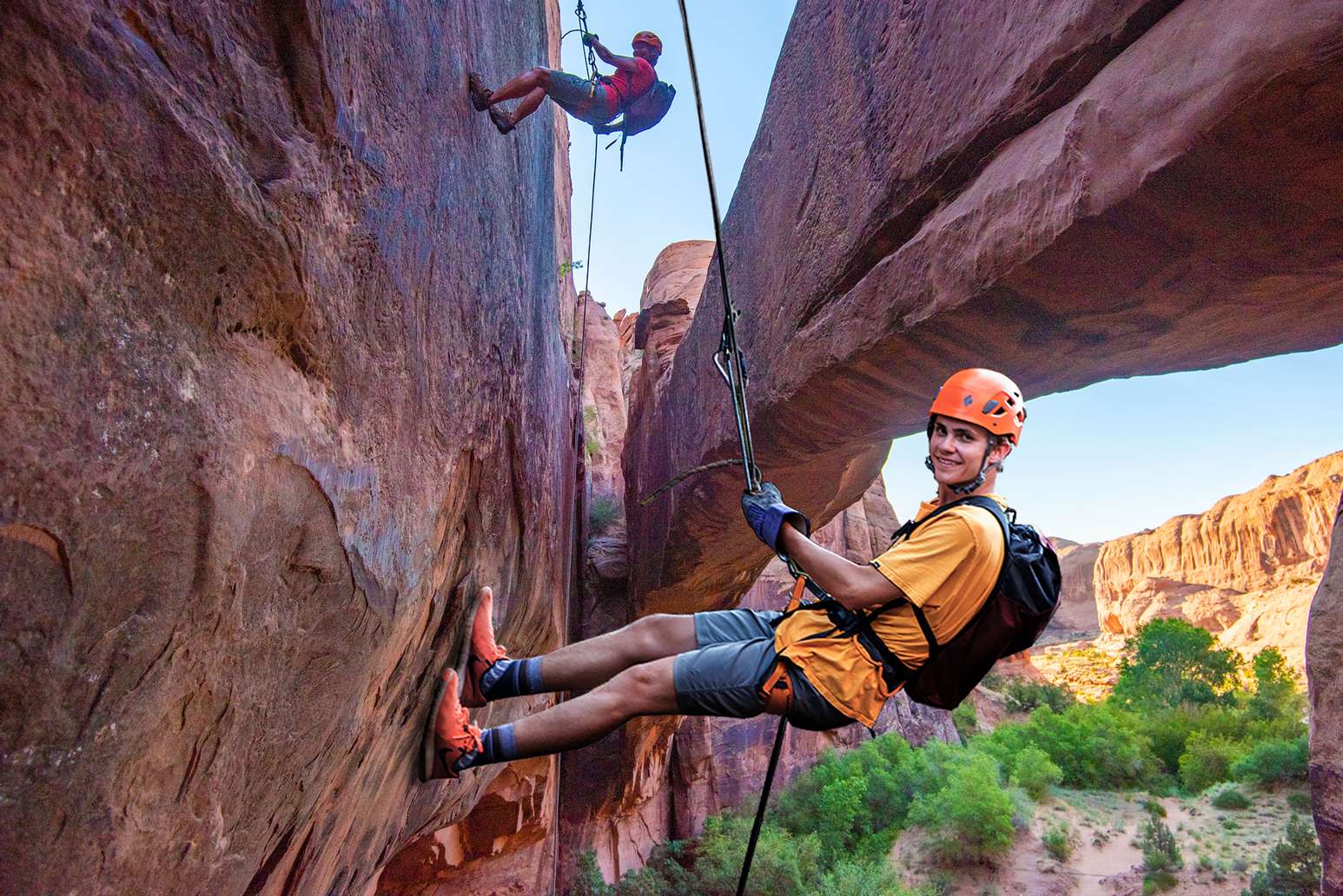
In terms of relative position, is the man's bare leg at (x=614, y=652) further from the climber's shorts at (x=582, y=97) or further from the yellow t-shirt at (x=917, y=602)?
the climber's shorts at (x=582, y=97)

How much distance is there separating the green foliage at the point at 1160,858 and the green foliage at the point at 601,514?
8.54 meters

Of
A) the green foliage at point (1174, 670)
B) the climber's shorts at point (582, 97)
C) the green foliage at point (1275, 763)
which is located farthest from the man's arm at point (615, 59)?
the green foliage at point (1174, 670)

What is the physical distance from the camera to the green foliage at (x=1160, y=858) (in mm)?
8664

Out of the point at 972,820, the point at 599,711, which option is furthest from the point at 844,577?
the point at 972,820

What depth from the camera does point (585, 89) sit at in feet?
13.7

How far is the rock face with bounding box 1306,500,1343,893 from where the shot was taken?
11.1 feet

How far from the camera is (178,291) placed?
1.19 m

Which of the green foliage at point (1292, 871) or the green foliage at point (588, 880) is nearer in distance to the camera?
the green foliage at point (1292, 871)

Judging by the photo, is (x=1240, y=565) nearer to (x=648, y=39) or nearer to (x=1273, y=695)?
(x=1273, y=695)

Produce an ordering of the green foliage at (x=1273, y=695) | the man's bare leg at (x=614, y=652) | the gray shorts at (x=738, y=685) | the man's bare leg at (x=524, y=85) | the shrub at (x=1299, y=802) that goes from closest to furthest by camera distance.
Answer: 1. the gray shorts at (x=738, y=685)
2. the man's bare leg at (x=614, y=652)
3. the man's bare leg at (x=524, y=85)
4. the shrub at (x=1299, y=802)
5. the green foliage at (x=1273, y=695)

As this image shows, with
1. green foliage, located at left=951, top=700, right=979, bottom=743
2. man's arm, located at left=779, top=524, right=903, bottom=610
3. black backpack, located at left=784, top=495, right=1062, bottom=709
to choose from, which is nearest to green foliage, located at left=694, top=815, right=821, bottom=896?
green foliage, located at left=951, top=700, right=979, bottom=743

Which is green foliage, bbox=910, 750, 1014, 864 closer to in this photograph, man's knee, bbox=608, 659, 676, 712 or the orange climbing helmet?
man's knee, bbox=608, 659, 676, 712

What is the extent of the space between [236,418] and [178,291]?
0.24m

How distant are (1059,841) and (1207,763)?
4.13 m
